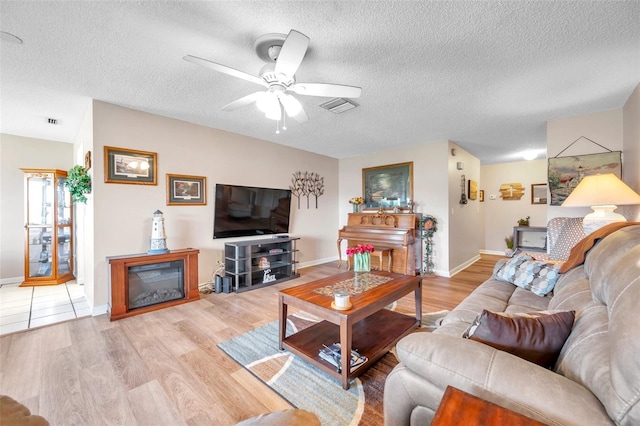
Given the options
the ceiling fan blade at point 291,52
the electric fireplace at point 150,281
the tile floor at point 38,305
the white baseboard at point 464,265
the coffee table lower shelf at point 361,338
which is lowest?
the tile floor at point 38,305

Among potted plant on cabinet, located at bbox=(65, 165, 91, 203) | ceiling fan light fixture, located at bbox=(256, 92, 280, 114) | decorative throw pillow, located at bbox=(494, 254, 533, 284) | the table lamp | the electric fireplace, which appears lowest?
the electric fireplace

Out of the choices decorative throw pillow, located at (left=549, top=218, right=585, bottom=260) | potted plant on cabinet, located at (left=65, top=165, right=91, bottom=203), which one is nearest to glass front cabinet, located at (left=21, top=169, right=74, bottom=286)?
potted plant on cabinet, located at (left=65, top=165, right=91, bottom=203)

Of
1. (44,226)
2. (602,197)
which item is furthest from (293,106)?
(44,226)

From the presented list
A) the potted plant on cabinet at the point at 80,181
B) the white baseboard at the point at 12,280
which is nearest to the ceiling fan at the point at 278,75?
the potted plant on cabinet at the point at 80,181

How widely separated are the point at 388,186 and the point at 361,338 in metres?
3.75

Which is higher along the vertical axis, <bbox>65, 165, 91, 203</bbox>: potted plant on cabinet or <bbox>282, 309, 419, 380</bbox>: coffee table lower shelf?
<bbox>65, 165, 91, 203</bbox>: potted plant on cabinet

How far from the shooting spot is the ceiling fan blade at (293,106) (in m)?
2.15

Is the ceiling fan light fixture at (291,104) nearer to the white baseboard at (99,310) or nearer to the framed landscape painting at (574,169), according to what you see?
the white baseboard at (99,310)

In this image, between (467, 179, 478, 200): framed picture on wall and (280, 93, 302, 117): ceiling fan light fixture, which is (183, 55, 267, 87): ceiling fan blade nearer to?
(280, 93, 302, 117): ceiling fan light fixture

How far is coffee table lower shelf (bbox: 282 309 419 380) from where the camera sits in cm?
188

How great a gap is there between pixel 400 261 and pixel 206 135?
3887mm

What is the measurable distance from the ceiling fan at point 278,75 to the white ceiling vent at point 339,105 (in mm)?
865

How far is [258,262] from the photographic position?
166 inches

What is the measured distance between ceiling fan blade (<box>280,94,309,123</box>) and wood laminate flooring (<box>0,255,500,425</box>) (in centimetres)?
213
